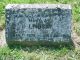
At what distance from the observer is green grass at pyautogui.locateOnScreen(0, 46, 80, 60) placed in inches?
215

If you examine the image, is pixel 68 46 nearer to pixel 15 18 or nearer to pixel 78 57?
pixel 78 57

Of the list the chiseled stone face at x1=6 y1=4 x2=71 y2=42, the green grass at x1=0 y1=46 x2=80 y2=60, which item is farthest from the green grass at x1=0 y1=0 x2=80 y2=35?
the green grass at x1=0 y1=46 x2=80 y2=60

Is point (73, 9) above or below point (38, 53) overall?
above

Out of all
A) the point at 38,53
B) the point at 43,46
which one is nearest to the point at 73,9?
the point at 43,46

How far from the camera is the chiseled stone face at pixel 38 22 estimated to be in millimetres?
5734

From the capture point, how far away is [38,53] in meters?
5.70

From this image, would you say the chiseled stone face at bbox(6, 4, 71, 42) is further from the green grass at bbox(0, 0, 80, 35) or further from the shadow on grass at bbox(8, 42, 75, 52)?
the green grass at bbox(0, 0, 80, 35)

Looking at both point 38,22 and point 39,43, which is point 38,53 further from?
point 38,22

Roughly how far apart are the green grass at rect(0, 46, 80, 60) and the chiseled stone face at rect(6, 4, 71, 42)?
0.20 metres

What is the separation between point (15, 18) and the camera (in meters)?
5.78

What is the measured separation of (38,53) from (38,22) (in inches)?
23.1

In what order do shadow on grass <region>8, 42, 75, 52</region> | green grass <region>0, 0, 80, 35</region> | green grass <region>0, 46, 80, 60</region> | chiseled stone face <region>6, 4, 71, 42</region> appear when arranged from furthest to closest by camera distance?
1. green grass <region>0, 0, 80, 35</region>
2. shadow on grass <region>8, 42, 75, 52</region>
3. chiseled stone face <region>6, 4, 71, 42</region>
4. green grass <region>0, 46, 80, 60</region>

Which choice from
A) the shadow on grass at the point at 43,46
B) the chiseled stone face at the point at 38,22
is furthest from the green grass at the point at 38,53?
the chiseled stone face at the point at 38,22

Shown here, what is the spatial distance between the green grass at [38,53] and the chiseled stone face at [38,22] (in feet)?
0.67
